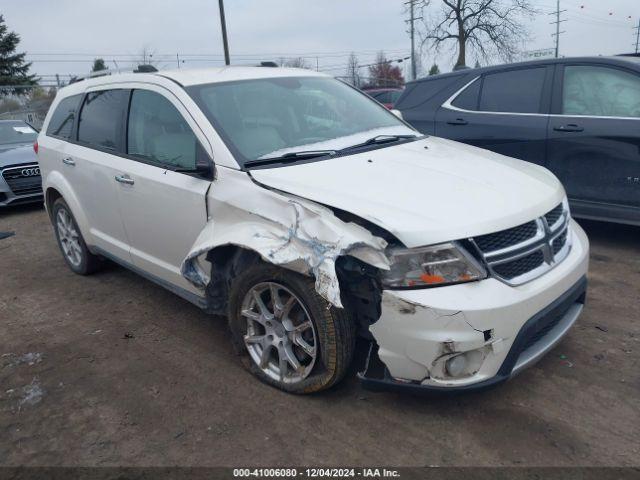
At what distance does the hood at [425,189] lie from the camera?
2559 mm

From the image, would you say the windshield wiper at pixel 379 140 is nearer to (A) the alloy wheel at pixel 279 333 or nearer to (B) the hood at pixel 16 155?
(A) the alloy wheel at pixel 279 333

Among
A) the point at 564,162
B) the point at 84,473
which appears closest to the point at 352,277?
the point at 84,473

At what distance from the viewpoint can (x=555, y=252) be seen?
299 cm

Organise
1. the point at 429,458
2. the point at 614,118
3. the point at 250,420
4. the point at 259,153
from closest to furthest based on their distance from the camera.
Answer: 1. the point at 429,458
2. the point at 250,420
3. the point at 259,153
4. the point at 614,118

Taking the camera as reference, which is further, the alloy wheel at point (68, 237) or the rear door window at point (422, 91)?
the rear door window at point (422, 91)

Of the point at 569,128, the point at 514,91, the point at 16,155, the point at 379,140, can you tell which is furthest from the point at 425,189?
the point at 16,155

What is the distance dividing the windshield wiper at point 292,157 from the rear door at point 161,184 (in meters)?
0.31

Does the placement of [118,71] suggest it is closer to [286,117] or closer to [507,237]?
[286,117]

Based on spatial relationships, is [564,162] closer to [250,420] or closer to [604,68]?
[604,68]

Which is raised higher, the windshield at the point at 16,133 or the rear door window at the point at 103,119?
the rear door window at the point at 103,119

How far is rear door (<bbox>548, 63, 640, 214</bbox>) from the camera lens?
4.82m

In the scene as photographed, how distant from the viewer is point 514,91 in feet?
18.4

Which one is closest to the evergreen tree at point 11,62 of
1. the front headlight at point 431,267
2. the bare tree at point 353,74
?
the bare tree at point 353,74

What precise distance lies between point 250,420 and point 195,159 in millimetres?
1574
